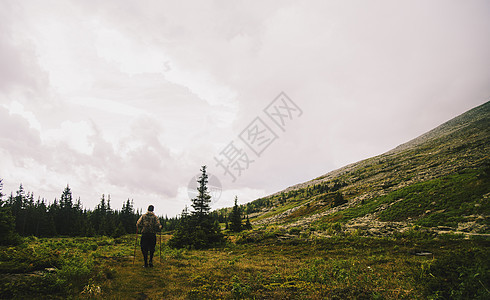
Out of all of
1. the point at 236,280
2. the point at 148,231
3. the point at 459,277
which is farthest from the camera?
the point at 148,231

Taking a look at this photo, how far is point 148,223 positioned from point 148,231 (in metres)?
0.46

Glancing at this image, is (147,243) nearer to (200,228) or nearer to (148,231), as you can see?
(148,231)

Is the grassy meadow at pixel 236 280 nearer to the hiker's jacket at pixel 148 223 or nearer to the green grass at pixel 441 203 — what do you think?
the hiker's jacket at pixel 148 223

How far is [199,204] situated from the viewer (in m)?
31.1

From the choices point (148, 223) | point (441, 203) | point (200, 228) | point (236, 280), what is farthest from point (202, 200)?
point (441, 203)

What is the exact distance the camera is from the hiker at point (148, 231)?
12.1 m

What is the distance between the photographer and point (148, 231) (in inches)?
484

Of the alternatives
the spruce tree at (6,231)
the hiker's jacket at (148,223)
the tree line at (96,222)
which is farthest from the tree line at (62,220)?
the hiker's jacket at (148,223)

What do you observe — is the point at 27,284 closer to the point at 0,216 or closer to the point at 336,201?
the point at 0,216

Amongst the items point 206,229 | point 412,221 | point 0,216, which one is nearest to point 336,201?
point 412,221

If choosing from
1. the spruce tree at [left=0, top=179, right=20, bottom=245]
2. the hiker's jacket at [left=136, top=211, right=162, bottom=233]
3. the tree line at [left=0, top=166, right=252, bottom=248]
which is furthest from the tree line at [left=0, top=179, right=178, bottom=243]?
the hiker's jacket at [left=136, top=211, right=162, bottom=233]

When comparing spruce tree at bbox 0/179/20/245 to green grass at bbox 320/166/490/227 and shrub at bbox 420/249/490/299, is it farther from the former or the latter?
green grass at bbox 320/166/490/227

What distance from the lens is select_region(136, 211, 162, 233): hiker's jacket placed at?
487 inches

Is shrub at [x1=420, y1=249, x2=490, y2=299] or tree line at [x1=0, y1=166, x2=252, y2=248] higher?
tree line at [x1=0, y1=166, x2=252, y2=248]
